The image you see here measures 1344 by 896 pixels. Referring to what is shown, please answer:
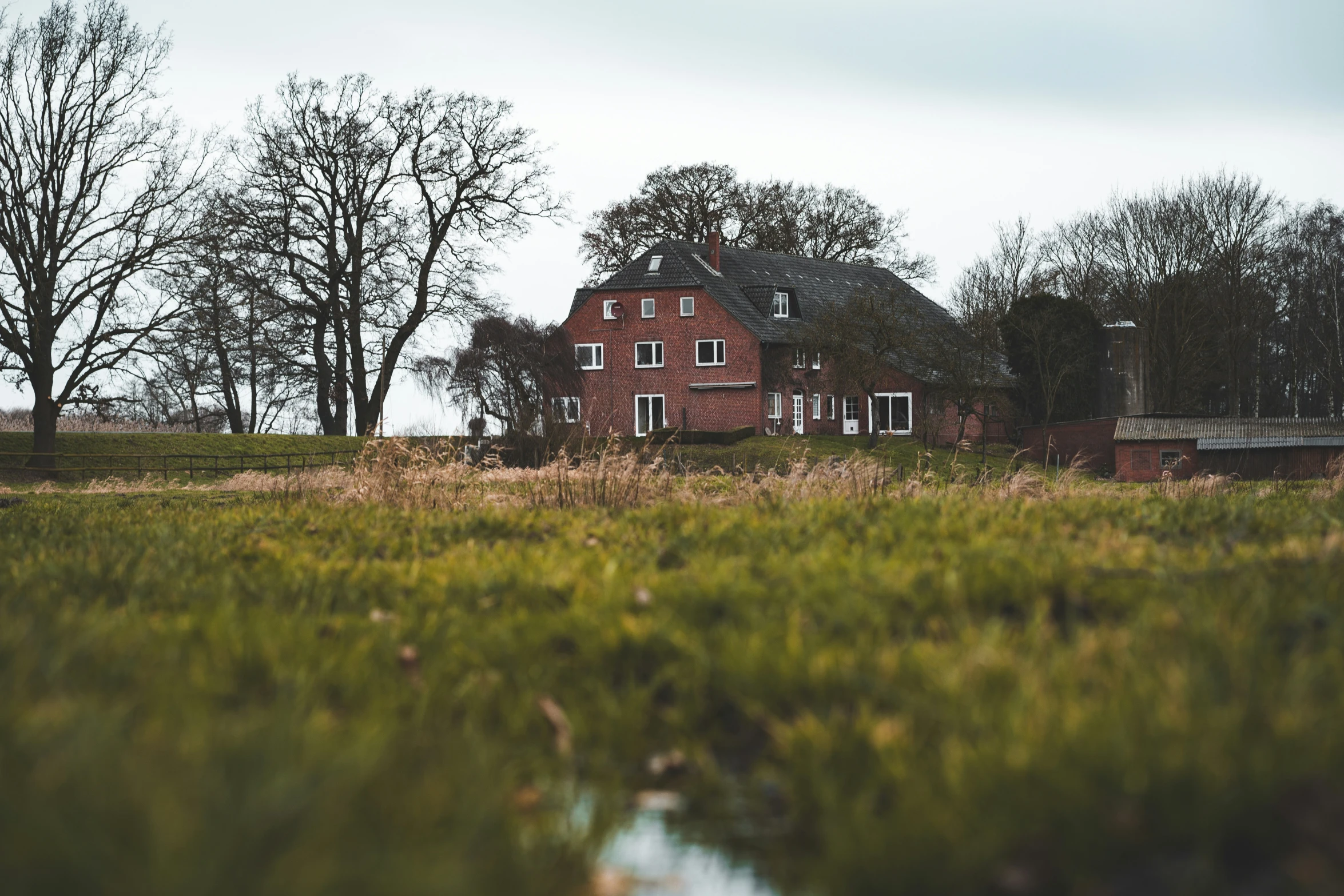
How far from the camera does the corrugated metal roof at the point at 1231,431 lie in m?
37.4

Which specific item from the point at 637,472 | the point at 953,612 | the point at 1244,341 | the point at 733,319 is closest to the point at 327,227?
the point at 733,319

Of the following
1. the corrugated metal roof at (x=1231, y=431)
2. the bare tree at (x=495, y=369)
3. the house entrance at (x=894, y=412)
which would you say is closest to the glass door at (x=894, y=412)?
the house entrance at (x=894, y=412)

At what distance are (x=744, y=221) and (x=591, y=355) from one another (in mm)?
12948

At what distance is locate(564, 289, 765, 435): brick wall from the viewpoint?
170 ft

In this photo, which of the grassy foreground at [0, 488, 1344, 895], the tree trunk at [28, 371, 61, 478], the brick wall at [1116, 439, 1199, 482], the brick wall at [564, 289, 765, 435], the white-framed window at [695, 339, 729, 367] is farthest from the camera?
the white-framed window at [695, 339, 729, 367]

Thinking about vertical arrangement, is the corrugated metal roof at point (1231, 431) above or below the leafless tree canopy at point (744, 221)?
below

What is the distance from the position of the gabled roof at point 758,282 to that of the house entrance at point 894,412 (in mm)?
2313

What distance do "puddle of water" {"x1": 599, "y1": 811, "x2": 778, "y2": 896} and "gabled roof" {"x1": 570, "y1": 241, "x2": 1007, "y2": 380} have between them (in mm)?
46220

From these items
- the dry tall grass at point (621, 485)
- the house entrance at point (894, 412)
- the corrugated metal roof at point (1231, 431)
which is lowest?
the dry tall grass at point (621, 485)

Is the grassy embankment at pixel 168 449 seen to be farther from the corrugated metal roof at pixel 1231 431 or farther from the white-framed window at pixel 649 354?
the corrugated metal roof at pixel 1231 431

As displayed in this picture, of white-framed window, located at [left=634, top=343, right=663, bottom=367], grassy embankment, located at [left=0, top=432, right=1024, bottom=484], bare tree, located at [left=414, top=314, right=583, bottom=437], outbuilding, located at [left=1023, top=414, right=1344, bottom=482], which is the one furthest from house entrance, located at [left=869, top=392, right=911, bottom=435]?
bare tree, located at [left=414, top=314, right=583, bottom=437]

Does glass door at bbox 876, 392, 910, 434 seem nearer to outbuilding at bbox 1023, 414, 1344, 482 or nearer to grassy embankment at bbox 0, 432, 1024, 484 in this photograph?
grassy embankment at bbox 0, 432, 1024, 484

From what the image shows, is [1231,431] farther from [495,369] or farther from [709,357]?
[495,369]

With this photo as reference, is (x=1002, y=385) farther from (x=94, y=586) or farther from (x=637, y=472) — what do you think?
(x=94, y=586)
